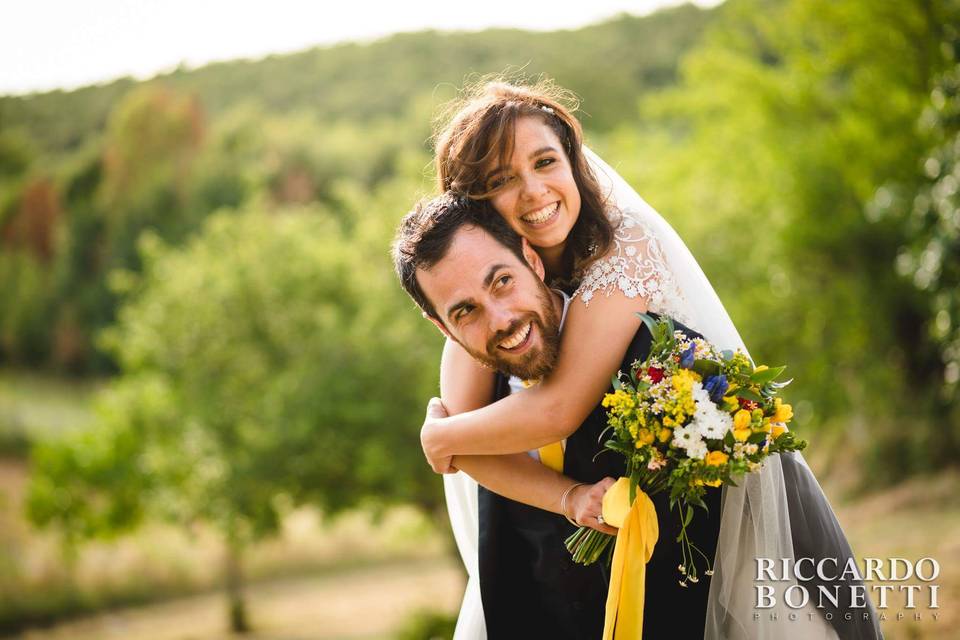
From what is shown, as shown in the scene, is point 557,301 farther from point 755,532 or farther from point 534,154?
point 755,532

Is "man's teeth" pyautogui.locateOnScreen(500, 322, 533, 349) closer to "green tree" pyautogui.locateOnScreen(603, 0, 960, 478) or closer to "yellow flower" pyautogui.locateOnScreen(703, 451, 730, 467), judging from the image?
"yellow flower" pyautogui.locateOnScreen(703, 451, 730, 467)

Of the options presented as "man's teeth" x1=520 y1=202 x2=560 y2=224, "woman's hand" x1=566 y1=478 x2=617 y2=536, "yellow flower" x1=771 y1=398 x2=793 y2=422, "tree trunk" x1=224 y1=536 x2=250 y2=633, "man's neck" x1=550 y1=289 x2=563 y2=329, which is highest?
"tree trunk" x1=224 y1=536 x2=250 y2=633

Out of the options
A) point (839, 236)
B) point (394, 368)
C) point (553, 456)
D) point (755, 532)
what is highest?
point (839, 236)

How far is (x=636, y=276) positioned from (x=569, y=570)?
1.18m

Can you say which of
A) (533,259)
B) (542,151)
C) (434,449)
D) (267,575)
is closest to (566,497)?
(434,449)

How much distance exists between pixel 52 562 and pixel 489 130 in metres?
20.3

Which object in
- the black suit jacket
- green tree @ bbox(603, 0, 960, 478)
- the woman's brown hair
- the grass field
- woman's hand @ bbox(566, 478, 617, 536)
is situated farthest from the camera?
the grass field

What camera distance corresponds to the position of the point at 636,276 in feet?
10.5

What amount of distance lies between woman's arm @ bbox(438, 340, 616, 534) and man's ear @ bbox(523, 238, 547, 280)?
468mm

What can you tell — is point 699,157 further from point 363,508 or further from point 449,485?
point 449,485

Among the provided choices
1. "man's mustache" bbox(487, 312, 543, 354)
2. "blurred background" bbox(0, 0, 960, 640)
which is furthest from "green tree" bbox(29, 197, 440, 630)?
"man's mustache" bbox(487, 312, 543, 354)

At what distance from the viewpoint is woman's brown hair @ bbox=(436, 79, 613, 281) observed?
3.33m

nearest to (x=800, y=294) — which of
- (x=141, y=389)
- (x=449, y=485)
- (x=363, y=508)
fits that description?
(x=363, y=508)

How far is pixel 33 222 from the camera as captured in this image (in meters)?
33.0
